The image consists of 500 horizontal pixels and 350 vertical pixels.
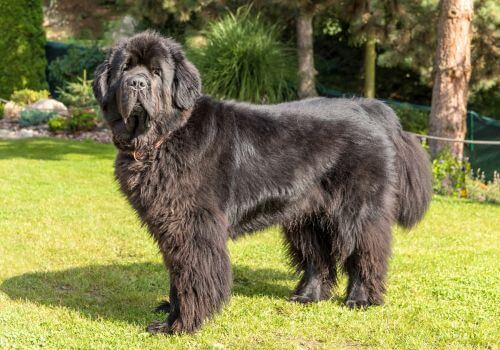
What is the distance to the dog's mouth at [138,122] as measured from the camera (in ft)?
14.0

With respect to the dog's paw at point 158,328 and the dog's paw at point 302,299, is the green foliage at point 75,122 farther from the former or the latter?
the dog's paw at point 158,328

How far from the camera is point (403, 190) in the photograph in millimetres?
5156

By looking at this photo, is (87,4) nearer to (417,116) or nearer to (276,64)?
(276,64)

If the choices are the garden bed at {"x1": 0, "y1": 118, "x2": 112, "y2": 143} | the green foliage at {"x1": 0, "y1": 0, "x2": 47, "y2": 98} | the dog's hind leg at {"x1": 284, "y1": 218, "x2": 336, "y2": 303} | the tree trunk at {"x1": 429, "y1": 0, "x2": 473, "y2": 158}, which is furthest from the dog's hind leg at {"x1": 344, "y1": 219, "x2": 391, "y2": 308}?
the green foliage at {"x1": 0, "y1": 0, "x2": 47, "y2": 98}

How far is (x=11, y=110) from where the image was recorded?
57.2 feet

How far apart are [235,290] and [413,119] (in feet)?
32.9

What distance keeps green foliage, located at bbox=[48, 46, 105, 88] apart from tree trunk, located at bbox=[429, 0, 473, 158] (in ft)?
41.4

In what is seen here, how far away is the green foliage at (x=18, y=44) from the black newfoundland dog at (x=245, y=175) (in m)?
15.6

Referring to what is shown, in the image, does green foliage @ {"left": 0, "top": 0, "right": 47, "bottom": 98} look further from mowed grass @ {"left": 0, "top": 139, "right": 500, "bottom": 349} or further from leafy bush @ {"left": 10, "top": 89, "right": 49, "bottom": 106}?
mowed grass @ {"left": 0, "top": 139, "right": 500, "bottom": 349}

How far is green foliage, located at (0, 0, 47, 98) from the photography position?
1873 cm

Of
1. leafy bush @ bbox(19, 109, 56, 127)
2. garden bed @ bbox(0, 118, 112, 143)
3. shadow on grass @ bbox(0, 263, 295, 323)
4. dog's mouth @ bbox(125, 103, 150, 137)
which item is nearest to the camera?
dog's mouth @ bbox(125, 103, 150, 137)

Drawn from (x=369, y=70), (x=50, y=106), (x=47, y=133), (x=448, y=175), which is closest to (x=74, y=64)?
(x=50, y=106)

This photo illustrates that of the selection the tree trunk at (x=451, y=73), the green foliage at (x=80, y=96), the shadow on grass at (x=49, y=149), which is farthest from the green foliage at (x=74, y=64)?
the tree trunk at (x=451, y=73)

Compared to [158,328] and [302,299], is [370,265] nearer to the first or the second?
[302,299]
